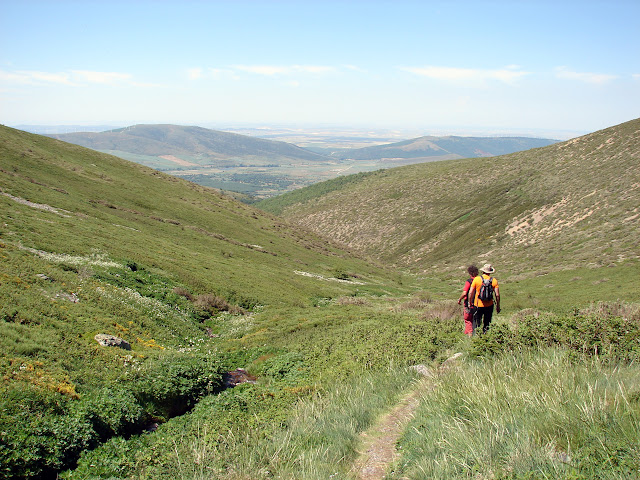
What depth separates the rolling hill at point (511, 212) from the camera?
1730 inches

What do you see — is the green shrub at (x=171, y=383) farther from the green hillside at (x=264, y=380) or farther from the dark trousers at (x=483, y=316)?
the dark trousers at (x=483, y=316)

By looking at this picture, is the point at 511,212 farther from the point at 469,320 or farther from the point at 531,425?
the point at 531,425

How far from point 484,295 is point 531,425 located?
707cm

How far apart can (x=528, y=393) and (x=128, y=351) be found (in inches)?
425

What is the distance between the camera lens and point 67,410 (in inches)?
307

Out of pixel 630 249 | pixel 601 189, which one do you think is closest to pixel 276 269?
pixel 630 249

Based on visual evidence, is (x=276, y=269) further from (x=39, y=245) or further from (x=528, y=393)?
(x=528, y=393)

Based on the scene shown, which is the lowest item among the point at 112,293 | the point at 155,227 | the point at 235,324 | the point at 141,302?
the point at 235,324

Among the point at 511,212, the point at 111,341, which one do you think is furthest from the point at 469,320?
the point at 511,212

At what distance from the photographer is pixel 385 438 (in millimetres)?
6445

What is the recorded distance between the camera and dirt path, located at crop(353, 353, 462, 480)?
563cm

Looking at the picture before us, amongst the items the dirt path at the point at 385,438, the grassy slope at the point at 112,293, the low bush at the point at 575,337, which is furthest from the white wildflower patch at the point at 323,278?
the dirt path at the point at 385,438

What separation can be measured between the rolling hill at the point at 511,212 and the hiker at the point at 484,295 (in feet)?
98.1

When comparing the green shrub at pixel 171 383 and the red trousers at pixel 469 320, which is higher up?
the red trousers at pixel 469 320
